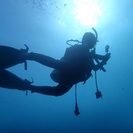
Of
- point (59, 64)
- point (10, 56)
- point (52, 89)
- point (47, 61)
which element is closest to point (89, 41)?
point (59, 64)

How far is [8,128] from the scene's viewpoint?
3253 inches

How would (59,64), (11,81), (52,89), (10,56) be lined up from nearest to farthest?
1. (10,56)
2. (59,64)
3. (11,81)
4. (52,89)

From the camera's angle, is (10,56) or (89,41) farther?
(89,41)

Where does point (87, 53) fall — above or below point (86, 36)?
below

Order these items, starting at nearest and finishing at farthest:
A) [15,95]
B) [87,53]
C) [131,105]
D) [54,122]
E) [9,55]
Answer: [9,55], [87,53], [15,95], [131,105], [54,122]

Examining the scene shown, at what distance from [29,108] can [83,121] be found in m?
20.5

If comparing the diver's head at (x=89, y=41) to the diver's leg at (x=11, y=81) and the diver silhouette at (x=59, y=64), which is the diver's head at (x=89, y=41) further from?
the diver's leg at (x=11, y=81)

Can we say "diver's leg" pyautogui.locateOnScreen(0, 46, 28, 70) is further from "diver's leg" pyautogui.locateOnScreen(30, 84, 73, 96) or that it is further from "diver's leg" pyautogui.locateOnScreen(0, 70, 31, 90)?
"diver's leg" pyautogui.locateOnScreen(30, 84, 73, 96)

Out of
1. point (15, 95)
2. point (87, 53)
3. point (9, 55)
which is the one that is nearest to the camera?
point (9, 55)

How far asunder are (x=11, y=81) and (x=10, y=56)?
66cm

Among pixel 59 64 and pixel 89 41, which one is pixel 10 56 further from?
pixel 89 41

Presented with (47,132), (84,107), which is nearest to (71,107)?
(84,107)

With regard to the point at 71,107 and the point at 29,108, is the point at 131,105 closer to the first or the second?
the point at 71,107

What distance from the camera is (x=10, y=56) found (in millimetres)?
5746
